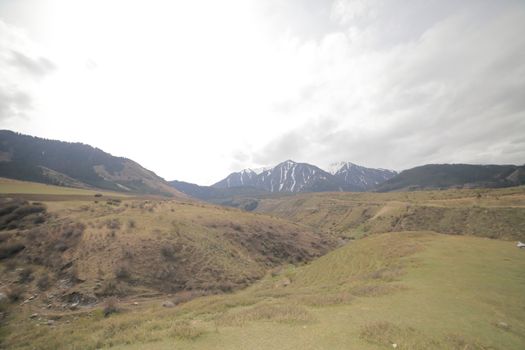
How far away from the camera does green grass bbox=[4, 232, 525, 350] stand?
12.4 metres

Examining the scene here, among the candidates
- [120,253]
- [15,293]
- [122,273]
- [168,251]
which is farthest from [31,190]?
[122,273]

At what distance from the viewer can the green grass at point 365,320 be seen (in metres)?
12.4

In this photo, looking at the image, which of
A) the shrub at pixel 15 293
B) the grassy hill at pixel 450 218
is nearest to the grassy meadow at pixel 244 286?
the shrub at pixel 15 293

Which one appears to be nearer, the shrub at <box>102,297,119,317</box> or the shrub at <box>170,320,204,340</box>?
the shrub at <box>170,320,204,340</box>

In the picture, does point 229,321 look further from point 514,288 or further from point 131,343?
point 514,288

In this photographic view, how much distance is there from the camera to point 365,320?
14656 mm

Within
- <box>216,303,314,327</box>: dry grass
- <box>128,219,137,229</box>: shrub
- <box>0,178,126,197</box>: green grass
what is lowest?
<box>216,303,314,327</box>: dry grass

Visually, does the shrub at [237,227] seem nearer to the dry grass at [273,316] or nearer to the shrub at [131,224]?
the shrub at [131,224]

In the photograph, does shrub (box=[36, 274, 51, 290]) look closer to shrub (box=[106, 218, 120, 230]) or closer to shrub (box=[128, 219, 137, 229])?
shrub (box=[106, 218, 120, 230])

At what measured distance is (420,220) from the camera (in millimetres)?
90875

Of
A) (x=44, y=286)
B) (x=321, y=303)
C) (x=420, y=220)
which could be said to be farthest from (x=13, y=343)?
(x=420, y=220)

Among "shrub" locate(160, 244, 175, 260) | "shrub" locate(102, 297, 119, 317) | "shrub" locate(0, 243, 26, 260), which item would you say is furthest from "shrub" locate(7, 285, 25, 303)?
"shrub" locate(160, 244, 175, 260)

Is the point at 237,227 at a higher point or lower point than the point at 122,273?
higher

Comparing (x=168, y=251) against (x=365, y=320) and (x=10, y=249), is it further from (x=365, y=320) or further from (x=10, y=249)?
(x=365, y=320)
